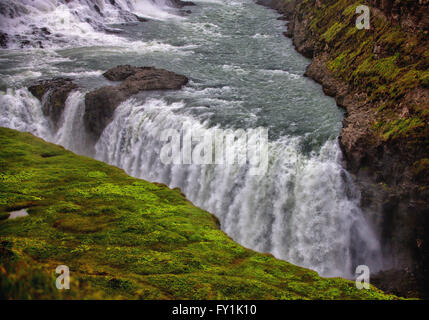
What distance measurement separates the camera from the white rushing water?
1852 cm

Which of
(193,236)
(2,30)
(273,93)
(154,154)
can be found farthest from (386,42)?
(2,30)

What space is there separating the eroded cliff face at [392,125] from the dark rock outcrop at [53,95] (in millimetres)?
19603

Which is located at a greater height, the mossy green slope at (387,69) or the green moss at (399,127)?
the mossy green slope at (387,69)

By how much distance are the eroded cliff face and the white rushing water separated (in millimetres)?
895

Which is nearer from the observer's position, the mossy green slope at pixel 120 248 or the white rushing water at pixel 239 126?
the mossy green slope at pixel 120 248

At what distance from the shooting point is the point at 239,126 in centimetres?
2216

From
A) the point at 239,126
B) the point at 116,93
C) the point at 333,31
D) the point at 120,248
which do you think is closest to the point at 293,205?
the point at 239,126

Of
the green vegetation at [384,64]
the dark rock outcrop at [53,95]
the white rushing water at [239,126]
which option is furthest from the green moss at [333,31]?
the dark rock outcrop at [53,95]

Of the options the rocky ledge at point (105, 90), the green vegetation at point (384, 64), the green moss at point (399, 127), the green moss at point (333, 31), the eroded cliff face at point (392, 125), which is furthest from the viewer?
the green moss at point (333, 31)

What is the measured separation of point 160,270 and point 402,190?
38.8ft

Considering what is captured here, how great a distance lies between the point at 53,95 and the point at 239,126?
637 inches

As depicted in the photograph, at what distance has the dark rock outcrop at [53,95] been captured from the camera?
29688mm

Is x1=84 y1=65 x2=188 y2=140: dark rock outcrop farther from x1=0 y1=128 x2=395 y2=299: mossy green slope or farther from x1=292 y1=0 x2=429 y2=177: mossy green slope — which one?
x1=292 y1=0 x2=429 y2=177: mossy green slope

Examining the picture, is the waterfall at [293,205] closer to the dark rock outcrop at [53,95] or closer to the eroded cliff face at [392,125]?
the eroded cliff face at [392,125]
